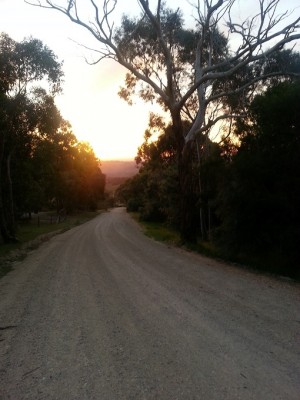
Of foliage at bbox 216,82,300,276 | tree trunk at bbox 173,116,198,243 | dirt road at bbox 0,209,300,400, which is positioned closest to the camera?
dirt road at bbox 0,209,300,400

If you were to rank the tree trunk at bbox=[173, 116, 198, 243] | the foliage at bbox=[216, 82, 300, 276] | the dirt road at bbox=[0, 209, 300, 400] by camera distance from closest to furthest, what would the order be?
the dirt road at bbox=[0, 209, 300, 400], the foliage at bbox=[216, 82, 300, 276], the tree trunk at bbox=[173, 116, 198, 243]

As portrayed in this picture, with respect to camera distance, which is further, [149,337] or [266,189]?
[266,189]

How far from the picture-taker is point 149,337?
6.20 m

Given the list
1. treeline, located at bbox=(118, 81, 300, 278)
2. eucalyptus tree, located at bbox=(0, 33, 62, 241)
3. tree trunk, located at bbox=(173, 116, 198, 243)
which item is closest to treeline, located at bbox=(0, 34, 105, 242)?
eucalyptus tree, located at bbox=(0, 33, 62, 241)

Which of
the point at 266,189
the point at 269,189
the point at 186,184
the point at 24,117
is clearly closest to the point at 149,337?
the point at 266,189

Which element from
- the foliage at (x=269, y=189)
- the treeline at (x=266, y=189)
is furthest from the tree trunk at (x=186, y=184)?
the foliage at (x=269, y=189)

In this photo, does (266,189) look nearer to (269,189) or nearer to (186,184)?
(269,189)

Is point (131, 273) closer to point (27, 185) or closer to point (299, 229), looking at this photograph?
point (299, 229)

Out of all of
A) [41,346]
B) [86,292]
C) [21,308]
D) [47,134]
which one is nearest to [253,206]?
[86,292]

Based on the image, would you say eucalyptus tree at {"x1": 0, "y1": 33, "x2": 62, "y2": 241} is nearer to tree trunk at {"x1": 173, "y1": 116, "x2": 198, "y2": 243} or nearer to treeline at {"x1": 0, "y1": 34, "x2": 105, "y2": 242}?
treeline at {"x1": 0, "y1": 34, "x2": 105, "y2": 242}

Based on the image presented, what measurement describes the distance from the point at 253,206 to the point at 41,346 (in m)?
9.36

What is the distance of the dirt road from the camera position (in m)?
4.52

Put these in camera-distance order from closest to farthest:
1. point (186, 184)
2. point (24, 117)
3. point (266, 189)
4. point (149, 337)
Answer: point (149, 337)
point (266, 189)
point (186, 184)
point (24, 117)

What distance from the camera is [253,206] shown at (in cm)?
1368
